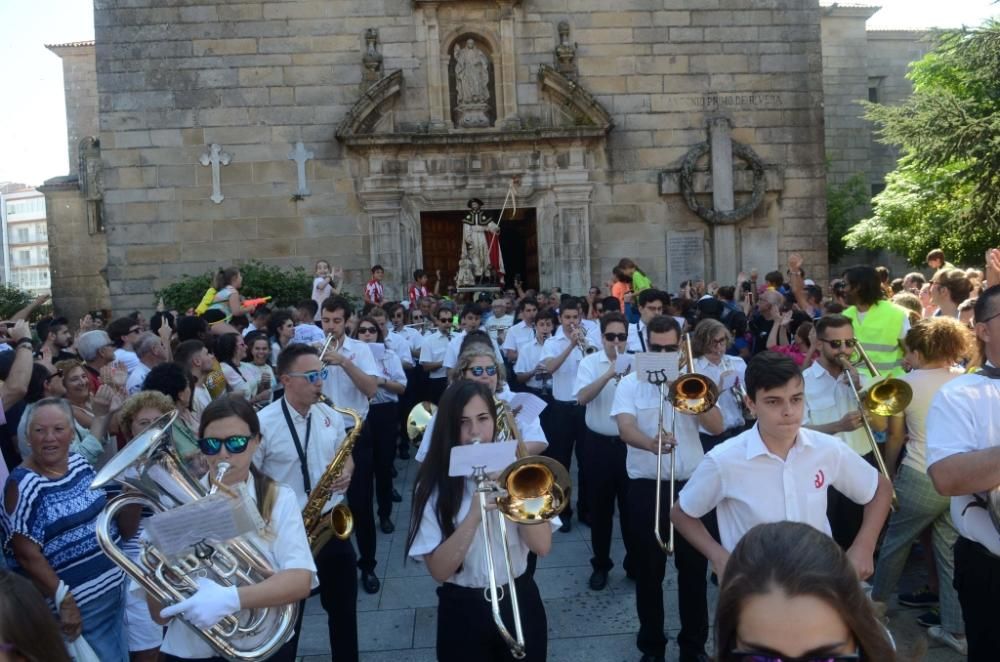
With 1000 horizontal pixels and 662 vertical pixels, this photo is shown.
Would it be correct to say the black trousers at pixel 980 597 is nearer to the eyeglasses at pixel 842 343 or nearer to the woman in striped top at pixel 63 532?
the eyeglasses at pixel 842 343

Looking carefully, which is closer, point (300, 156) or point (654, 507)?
point (654, 507)

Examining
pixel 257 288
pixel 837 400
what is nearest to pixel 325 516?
pixel 837 400

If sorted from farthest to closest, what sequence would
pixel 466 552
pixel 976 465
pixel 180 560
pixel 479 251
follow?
pixel 479 251, pixel 466 552, pixel 976 465, pixel 180 560

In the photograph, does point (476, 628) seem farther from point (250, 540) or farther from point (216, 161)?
point (216, 161)

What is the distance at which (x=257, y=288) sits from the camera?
15.5 metres

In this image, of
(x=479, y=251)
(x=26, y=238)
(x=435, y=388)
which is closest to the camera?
(x=435, y=388)

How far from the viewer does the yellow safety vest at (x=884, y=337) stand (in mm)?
6516

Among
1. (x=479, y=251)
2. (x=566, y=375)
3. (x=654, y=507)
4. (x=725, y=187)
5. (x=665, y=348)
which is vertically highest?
(x=725, y=187)

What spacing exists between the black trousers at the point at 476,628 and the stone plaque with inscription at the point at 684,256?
14.4 metres

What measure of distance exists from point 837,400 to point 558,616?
231 cm

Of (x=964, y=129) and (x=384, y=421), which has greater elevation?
(x=964, y=129)

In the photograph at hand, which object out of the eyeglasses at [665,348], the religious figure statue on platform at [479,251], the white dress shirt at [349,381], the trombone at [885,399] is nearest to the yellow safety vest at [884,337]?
the trombone at [885,399]

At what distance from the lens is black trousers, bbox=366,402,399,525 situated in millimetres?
8211

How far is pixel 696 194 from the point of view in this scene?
17.6 meters
